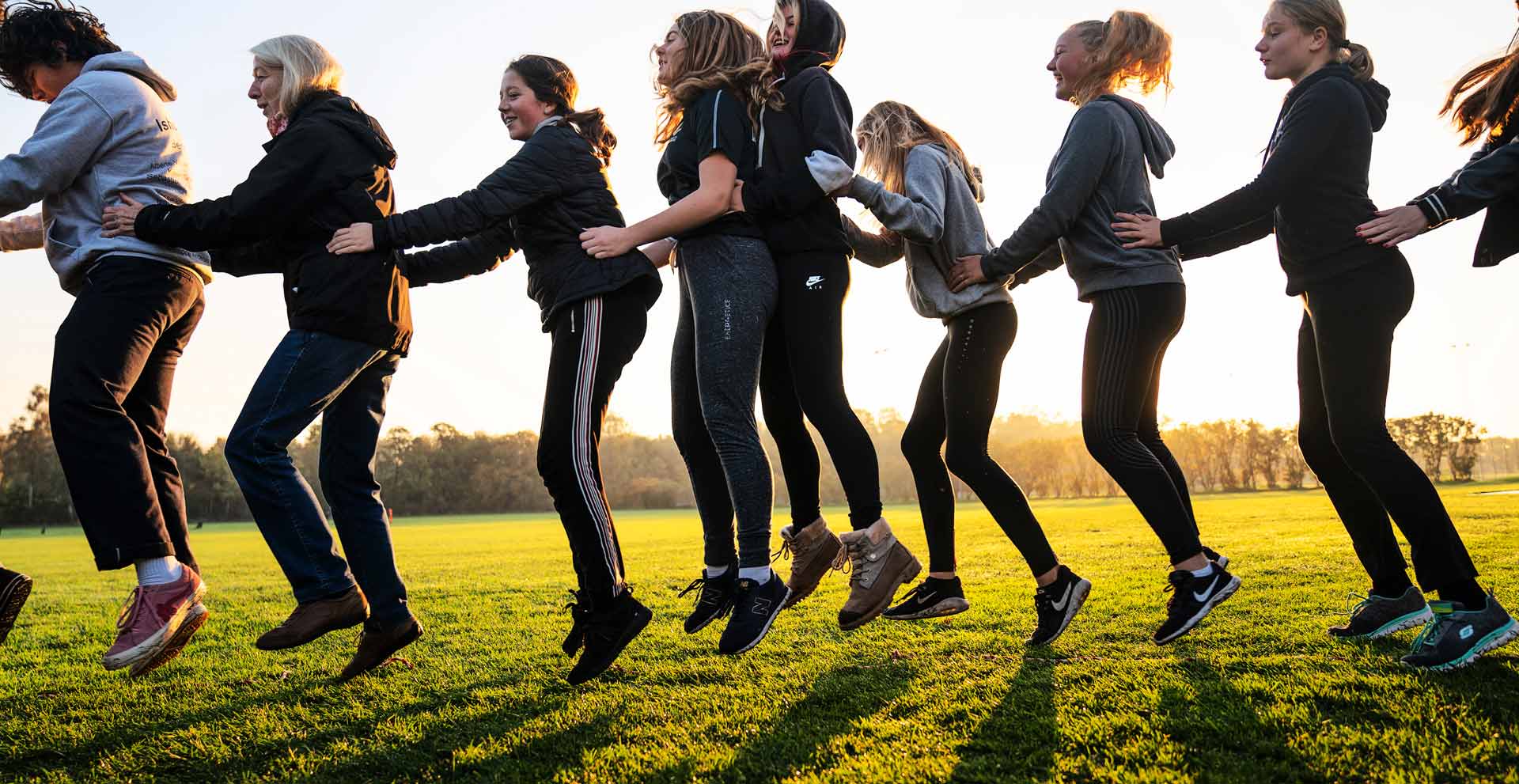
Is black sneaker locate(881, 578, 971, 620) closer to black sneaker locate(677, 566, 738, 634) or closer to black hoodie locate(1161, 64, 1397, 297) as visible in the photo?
black sneaker locate(677, 566, 738, 634)

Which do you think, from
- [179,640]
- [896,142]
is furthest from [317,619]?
[896,142]

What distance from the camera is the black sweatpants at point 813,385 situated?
12.8 feet

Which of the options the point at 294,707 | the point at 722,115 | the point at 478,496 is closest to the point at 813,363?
the point at 722,115

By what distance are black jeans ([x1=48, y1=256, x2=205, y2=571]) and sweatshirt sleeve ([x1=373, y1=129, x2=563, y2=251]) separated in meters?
0.98

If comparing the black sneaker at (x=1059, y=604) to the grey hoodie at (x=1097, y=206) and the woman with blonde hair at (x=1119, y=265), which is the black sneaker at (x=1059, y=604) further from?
the grey hoodie at (x=1097, y=206)

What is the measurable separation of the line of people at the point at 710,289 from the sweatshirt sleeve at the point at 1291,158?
0.01 metres

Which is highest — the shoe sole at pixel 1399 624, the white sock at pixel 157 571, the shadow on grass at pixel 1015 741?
the white sock at pixel 157 571

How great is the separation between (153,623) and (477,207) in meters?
1.93

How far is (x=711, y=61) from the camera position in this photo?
398cm

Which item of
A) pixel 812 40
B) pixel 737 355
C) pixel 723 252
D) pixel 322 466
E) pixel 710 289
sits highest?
pixel 812 40

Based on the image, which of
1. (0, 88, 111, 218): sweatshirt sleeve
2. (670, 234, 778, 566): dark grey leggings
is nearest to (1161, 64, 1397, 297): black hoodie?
(670, 234, 778, 566): dark grey leggings

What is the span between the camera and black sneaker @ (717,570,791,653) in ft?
11.9

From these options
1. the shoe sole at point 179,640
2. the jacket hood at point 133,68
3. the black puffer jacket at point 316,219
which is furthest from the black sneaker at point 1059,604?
the jacket hood at point 133,68

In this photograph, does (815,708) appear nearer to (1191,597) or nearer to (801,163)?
(1191,597)
